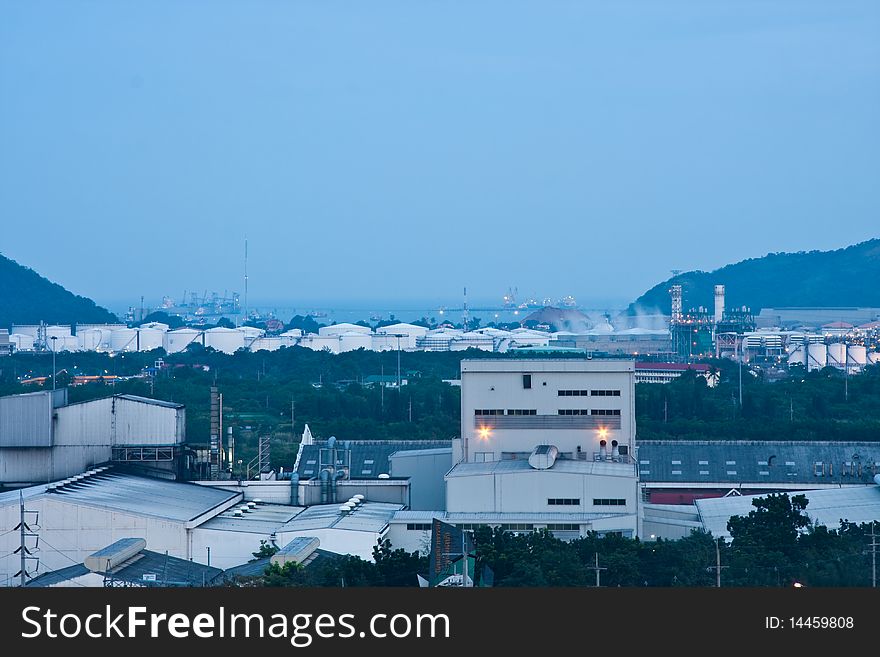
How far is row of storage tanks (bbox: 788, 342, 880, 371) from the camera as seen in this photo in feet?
241

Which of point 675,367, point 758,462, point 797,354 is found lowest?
point 758,462

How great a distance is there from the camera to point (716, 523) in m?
22.2

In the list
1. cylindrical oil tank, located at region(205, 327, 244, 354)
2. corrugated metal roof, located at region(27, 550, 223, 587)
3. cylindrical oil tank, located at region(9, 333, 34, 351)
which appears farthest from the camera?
cylindrical oil tank, located at region(9, 333, 34, 351)

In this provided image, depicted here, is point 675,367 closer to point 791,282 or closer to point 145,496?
point 145,496

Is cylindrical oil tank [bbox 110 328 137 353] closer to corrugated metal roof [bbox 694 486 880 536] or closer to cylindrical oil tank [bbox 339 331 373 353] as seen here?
cylindrical oil tank [bbox 339 331 373 353]

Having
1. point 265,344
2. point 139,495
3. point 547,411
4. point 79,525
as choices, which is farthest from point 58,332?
point 79,525

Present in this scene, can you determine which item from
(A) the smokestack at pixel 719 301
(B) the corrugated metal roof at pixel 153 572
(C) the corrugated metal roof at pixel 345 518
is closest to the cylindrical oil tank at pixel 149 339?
(A) the smokestack at pixel 719 301

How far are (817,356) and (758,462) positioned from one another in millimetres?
→ 46806

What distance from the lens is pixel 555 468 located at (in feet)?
69.8

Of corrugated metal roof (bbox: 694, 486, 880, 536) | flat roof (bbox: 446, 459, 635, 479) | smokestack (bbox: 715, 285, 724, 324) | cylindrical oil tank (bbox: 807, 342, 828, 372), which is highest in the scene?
smokestack (bbox: 715, 285, 724, 324)

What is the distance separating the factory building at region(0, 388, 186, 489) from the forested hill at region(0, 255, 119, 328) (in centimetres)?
10264

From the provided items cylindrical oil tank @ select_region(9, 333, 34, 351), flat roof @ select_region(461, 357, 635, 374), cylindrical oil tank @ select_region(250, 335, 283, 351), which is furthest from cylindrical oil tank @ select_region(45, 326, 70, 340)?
flat roof @ select_region(461, 357, 635, 374)

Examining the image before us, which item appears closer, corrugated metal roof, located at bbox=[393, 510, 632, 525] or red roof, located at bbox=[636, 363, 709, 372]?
corrugated metal roof, located at bbox=[393, 510, 632, 525]

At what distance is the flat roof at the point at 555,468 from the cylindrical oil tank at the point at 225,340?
67.2 metres
